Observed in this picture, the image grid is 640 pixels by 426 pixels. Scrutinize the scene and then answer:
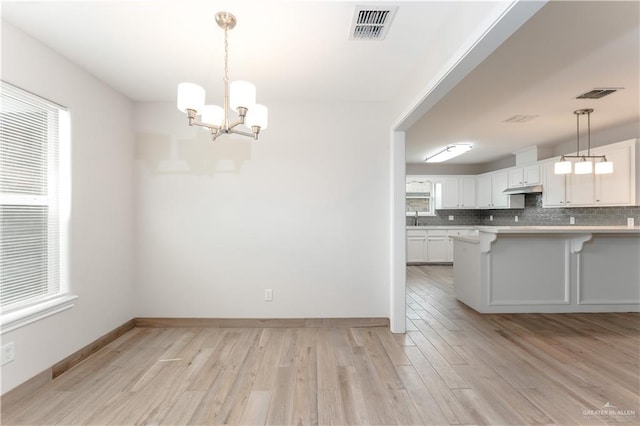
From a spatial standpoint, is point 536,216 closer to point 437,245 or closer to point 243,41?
point 437,245

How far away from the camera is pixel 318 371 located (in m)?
2.52

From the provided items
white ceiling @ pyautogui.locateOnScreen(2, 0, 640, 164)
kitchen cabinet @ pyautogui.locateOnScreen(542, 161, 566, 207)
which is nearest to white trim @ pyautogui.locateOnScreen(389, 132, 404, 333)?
white ceiling @ pyautogui.locateOnScreen(2, 0, 640, 164)

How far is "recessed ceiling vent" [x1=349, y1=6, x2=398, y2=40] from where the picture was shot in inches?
78.9

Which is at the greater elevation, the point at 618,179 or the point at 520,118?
the point at 520,118

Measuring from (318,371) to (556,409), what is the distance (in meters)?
1.63

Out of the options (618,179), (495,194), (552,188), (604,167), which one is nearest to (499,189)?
(495,194)

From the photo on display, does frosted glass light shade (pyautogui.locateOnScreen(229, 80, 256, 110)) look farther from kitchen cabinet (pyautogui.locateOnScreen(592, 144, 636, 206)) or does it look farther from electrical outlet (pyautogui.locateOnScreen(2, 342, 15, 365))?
kitchen cabinet (pyautogui.locateOnScreen(592, 144, 636, 206))

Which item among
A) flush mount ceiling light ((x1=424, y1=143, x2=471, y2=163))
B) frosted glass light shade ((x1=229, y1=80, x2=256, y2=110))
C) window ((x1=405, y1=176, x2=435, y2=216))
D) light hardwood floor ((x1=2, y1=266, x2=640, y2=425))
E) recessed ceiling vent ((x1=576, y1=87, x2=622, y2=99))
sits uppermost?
recessed ceiling vent ((x1=576, y1=87, x2=622, y2=99))

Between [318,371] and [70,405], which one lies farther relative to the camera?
[318,371]

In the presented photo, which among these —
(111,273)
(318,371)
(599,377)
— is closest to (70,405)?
(111,273)

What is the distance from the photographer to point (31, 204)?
2379 mm

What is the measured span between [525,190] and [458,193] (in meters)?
1.77

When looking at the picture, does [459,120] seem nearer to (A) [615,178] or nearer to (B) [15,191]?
(A) [615,178]

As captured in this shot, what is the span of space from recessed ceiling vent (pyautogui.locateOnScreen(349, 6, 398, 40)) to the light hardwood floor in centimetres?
259
